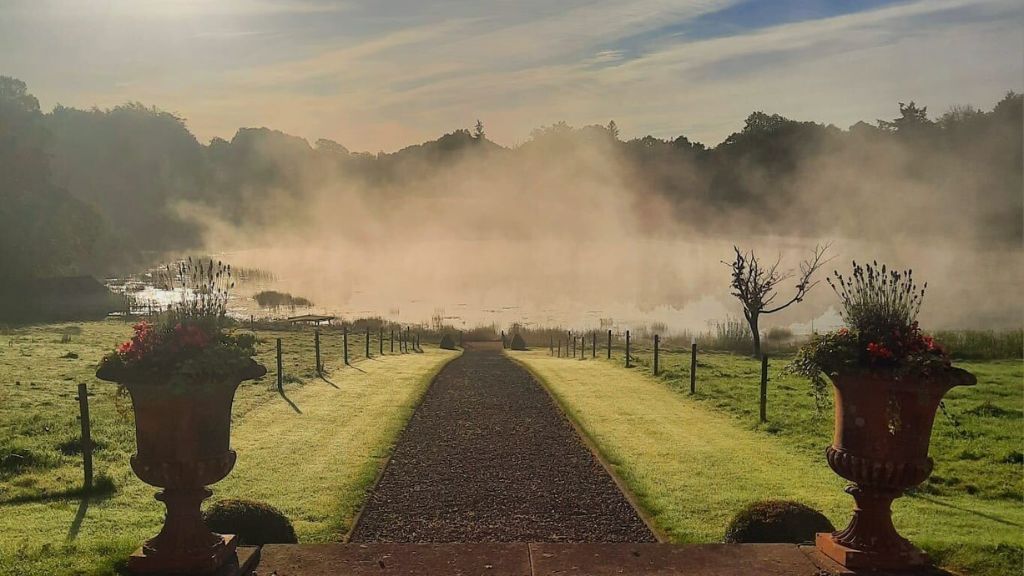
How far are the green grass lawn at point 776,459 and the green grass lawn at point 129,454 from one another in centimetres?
498

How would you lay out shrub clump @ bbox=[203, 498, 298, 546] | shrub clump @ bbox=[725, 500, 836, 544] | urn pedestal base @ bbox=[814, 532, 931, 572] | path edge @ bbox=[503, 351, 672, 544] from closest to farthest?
urn pedestal base @ bbox=[814, 532, 931, 572], shrub clump @ bbox=[203, 498, 298, 546], shrub clump @ bbox=[725, 500, 836, 544], path edge @ bbox=[503, 351, 672, 544]

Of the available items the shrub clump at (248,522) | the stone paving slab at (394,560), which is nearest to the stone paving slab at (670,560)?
the stone paving slab at (394,560)

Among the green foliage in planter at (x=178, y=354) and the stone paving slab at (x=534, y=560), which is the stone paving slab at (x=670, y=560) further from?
the green foliage in planter at (x=178, y=354)

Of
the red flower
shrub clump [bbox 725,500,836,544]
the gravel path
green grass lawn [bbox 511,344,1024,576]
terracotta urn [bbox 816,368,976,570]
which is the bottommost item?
the gravel path

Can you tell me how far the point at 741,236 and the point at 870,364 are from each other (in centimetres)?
11643

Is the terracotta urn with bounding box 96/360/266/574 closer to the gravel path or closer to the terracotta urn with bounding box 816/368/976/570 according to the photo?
the gravel path

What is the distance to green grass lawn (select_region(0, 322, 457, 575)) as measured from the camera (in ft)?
30.1

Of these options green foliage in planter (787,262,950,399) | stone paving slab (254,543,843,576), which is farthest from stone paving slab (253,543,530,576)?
green foliage in planter (787,262,950,399)

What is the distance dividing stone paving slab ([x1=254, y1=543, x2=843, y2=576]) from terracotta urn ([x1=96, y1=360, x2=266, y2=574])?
0.69 metres

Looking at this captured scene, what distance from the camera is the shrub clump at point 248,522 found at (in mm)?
7969

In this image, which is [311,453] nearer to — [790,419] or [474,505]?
[474,505]

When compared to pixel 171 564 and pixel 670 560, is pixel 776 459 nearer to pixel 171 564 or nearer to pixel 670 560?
pixel 670 560

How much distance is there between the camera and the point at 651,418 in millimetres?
18484

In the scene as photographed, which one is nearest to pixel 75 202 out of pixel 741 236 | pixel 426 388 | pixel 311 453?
pixel 426 388
